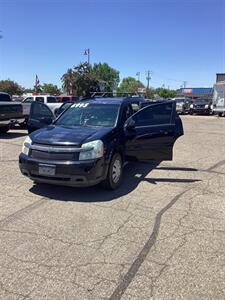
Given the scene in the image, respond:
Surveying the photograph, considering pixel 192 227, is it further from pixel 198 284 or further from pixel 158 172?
pixel 158 172

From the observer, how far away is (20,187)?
21.1ft

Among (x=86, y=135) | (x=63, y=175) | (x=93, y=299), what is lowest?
(x=93, y=299)

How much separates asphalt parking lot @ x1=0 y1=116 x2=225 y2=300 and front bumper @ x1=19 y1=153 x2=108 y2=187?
0.32 metres

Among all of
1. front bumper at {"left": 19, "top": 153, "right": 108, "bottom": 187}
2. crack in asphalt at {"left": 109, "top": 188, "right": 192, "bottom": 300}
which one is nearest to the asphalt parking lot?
crack in asphalt at {"left": 109, "top": 188, "right": 192, "bottom": 300}

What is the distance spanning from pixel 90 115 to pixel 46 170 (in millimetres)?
1943

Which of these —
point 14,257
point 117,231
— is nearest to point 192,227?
point 117,231

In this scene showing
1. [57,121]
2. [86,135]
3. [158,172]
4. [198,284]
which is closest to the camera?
[198,284]

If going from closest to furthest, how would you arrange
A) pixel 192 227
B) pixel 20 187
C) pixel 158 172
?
pixel 192 227
pixel 20 187
pixel 158 172

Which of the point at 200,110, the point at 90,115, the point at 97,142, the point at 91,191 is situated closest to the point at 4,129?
the point at 90,115

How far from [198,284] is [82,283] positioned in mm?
1129

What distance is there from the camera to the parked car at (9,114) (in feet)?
Answer: 45.1

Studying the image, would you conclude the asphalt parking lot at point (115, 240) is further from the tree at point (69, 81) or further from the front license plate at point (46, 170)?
the tree at point (69, 81)

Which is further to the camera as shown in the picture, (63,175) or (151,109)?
(151,109)

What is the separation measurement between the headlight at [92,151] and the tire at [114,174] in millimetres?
455
